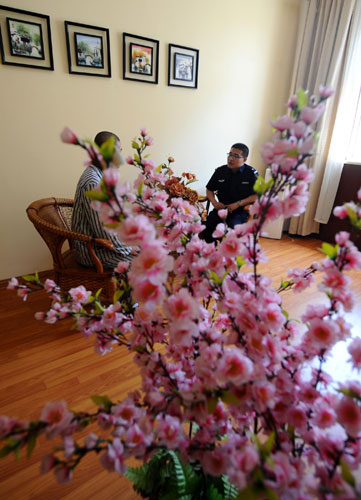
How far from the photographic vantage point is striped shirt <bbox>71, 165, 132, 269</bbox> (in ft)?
6.07

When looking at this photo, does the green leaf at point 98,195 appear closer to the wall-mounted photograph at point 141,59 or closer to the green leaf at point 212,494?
the green leaf at point 212,494

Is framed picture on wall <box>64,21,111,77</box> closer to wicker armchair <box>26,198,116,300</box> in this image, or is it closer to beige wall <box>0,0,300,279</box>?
beige wall <box>0,0,300,279</box>

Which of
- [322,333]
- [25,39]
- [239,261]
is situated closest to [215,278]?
[239,261]

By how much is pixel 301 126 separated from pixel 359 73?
12.5ft

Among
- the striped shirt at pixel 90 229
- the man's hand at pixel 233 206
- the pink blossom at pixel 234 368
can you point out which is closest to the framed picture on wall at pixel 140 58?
the striped shirt at pixel 90 229

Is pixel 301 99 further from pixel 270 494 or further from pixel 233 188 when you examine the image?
pixel 233 188

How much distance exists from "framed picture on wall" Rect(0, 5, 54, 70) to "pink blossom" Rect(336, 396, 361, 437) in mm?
2731

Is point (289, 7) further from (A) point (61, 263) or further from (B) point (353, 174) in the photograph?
(A) point (61, 263)

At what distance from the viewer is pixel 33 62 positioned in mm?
2170

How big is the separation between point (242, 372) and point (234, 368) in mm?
13

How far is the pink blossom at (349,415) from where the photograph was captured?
411 millimetres

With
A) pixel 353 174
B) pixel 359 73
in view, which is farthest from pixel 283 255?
pixel 359 73

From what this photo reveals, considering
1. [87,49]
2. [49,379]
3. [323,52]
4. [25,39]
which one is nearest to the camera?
[49,379]

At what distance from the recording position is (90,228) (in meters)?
1.93
